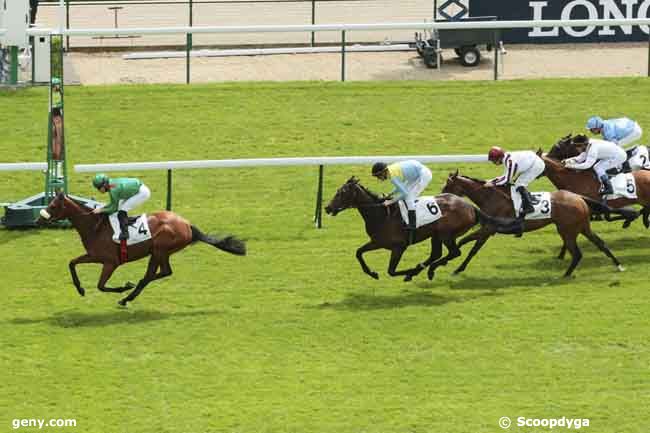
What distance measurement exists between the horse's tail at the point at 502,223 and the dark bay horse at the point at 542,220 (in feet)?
0.19

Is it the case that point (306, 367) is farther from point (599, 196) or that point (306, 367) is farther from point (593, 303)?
point (599, 196)

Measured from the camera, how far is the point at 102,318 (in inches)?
591

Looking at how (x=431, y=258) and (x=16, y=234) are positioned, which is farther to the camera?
(x=16, y=234)

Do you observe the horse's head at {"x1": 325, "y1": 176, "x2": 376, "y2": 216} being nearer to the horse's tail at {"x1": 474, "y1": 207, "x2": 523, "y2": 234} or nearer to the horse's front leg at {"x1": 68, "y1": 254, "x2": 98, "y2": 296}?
the horse's tail at {"x1": 474, "y1": 207, "x2": 523, "y2": 234}

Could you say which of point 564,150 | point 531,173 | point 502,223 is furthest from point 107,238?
point 564,150

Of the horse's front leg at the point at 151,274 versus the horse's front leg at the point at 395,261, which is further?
the horse's front leg at the point at 395,261

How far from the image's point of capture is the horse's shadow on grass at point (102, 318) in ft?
48.8

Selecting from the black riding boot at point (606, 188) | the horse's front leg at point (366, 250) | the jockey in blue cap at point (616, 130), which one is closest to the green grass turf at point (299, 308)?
the horse's front leg at point (366, 250)

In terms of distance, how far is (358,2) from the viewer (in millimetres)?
24734

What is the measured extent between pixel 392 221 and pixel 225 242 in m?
1.46

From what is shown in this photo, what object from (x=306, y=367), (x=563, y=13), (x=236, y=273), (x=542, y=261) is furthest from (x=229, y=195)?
(x=563, y=13)

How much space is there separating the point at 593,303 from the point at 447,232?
1.42 m

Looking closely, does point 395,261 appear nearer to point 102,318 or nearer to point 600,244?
point 600,244

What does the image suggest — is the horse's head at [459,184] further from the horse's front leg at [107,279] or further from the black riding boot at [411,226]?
the horse's front leg at [107,279]
